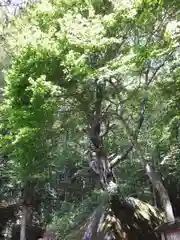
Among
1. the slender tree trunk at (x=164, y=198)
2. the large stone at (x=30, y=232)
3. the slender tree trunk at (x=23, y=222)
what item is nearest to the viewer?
the slender tree trunk at (x=164, y=198)

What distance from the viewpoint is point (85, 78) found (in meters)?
7.92

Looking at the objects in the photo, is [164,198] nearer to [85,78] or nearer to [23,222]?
[85,78]

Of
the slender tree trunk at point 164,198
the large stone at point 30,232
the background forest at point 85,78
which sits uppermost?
the background forest at point 85,78

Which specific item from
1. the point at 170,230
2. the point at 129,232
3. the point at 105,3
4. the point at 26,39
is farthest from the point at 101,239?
the point at 105,3

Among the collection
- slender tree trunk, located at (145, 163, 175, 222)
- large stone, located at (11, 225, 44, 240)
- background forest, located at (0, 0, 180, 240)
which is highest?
background forest, located at (0, 0, 180, 240)

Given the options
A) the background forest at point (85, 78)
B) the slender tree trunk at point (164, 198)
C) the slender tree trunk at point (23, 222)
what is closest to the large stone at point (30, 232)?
the slender tree trunk at point (23, 222)

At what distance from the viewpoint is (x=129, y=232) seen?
8.67 metres

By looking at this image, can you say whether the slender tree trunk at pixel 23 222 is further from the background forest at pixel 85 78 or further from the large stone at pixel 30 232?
the background forest at pixel 85 78

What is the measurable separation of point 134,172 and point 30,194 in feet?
16.0

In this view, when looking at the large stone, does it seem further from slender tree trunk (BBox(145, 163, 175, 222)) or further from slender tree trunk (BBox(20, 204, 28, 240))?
slender tree trunk (BBox(145, 163, 175, 222))

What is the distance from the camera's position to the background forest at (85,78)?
770cm

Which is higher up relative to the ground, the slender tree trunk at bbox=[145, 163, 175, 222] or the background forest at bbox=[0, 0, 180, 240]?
the background forest at bbox=[0, 0, 180, 240]

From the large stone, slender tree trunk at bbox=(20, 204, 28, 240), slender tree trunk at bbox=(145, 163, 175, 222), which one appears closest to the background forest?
slender tree trunk at bbox=(145, 163, 175, 222)

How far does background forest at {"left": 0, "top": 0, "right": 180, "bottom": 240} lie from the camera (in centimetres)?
770
